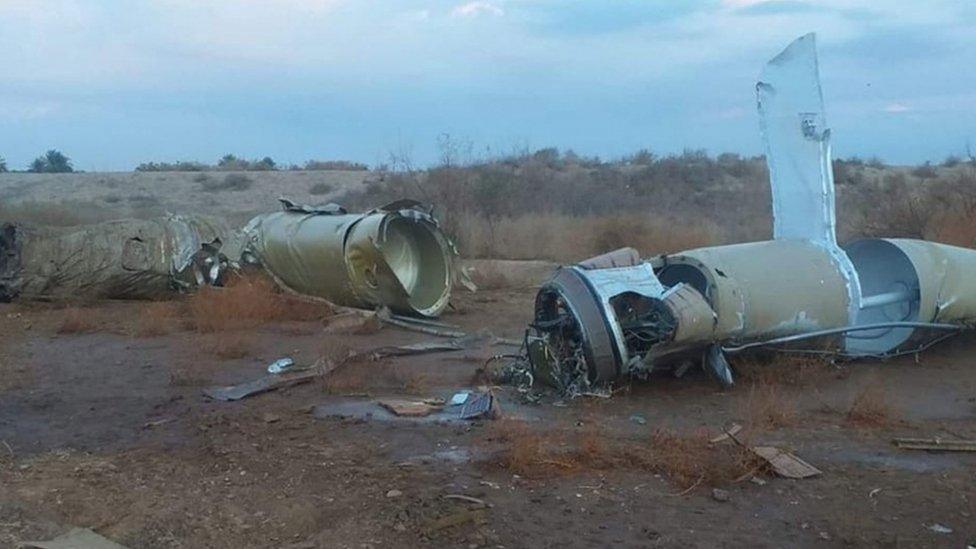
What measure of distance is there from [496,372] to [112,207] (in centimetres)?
3473

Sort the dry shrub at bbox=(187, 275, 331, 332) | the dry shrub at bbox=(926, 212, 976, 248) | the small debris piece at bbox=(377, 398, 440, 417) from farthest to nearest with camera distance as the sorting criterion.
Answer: the dry shrub at bbox=(926, 212, 976, 248)
the dry shrub at bbox=(187, 275, 331, 332)
the small debris piece at bbox=(377, 398, 440, 417)


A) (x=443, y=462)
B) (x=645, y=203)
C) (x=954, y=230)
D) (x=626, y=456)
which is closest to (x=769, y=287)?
(x=626, y=456)

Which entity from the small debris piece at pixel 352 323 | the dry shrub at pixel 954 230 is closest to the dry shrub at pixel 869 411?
the small debris piece at pixel 352 323

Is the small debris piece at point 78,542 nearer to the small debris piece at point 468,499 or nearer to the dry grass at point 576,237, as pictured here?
the small debris piece at point 468,499

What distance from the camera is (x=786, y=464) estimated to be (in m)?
7.38

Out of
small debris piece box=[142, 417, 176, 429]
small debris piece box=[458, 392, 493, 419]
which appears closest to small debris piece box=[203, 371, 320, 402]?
small debris piece box=[142, 417, 176, 429]

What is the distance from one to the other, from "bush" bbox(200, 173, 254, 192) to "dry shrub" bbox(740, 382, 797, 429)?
4127cm

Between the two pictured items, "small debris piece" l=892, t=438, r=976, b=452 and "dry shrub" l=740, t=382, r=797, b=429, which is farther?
"dry shrub" l=740, t=382, r=797, b=429

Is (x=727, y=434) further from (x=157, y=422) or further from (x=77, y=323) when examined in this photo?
(x=77, y=323)

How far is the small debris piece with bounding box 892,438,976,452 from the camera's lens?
805 cm

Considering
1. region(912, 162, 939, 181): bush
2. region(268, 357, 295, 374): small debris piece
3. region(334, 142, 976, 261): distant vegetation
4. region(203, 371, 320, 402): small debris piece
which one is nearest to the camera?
region(203, 371, 320, 402): small debris piece

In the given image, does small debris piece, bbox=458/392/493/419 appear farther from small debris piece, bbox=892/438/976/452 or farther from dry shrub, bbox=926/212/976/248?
dry shrub, bbox=926/212/976/248

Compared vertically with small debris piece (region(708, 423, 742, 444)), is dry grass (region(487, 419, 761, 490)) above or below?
above

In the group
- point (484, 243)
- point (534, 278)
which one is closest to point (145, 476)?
point (534, 278)
